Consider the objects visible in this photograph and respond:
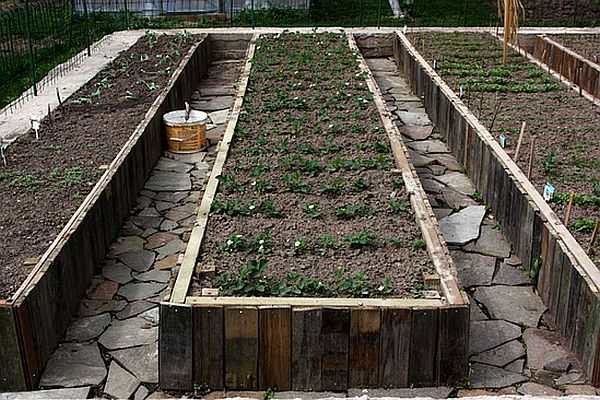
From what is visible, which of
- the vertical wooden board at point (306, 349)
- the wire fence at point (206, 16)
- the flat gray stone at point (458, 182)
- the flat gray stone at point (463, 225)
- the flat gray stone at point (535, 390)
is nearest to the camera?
the vertical wooden board at point (306, 349)

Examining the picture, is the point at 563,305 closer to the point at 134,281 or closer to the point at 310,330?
the point at 310,330

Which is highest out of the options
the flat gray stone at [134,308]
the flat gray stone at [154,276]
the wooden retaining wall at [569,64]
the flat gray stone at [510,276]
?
the wooden retaining wall at [569,64]

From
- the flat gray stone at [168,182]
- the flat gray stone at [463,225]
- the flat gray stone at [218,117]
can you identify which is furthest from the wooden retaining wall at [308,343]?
the flat gray stone at [218,117]

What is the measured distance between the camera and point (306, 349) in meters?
3.40

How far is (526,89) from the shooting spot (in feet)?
24.4

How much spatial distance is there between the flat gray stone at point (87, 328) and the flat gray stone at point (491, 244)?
91.6 inches

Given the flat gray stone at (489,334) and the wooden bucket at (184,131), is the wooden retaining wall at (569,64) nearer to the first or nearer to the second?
the wooden bucket at (184,131)

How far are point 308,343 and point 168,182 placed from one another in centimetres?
305

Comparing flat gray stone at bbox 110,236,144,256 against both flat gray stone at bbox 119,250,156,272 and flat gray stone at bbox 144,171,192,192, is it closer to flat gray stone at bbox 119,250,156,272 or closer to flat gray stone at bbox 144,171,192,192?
flat gray stone at bbox 119,250,156,272

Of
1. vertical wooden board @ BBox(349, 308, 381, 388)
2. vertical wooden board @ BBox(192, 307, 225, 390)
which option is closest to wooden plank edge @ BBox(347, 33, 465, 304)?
vertical wooden board @ BBox(349, 308, 381, 388)

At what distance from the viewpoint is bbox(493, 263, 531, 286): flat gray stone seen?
4.52 m

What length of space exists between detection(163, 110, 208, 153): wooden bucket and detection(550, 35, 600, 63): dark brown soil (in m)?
4.71

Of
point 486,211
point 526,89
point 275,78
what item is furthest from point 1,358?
point 526,89

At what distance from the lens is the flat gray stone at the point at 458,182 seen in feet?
19.3
